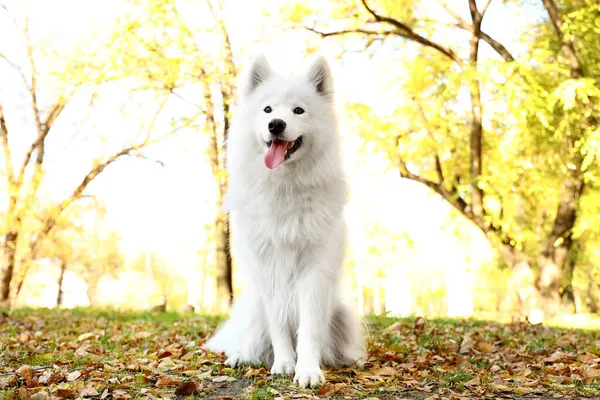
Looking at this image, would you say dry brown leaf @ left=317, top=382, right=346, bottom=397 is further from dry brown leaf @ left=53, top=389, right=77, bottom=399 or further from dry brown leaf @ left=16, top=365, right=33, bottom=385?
dry brown leaf @ left=16, top=365, right=33, bottom=385

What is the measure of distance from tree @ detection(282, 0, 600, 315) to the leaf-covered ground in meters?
5.37

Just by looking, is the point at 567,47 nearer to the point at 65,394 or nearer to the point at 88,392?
the point at 88,392

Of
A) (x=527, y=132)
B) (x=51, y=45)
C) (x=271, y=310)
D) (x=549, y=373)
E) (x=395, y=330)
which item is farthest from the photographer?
(x=51, y=45)

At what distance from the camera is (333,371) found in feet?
13.8

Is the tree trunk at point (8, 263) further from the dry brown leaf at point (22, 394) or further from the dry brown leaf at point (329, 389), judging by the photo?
the dry brown leaf at point (329, 389)

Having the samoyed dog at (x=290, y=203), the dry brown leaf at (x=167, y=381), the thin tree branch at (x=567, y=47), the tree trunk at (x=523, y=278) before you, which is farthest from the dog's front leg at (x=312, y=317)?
the tree trunk at (x=523, y=278)

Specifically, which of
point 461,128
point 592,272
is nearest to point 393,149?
point 461,128

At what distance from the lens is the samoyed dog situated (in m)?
3.93

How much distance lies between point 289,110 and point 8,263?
1325 cm

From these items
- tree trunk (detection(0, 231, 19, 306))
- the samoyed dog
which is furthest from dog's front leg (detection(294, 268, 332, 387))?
tree trunk (detection(0, 231, 19, 306))

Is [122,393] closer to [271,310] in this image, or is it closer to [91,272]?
[271,310]

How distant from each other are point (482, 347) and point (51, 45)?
13.7 metres

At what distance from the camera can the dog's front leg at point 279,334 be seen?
406cm

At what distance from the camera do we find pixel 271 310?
4109 millimetres
